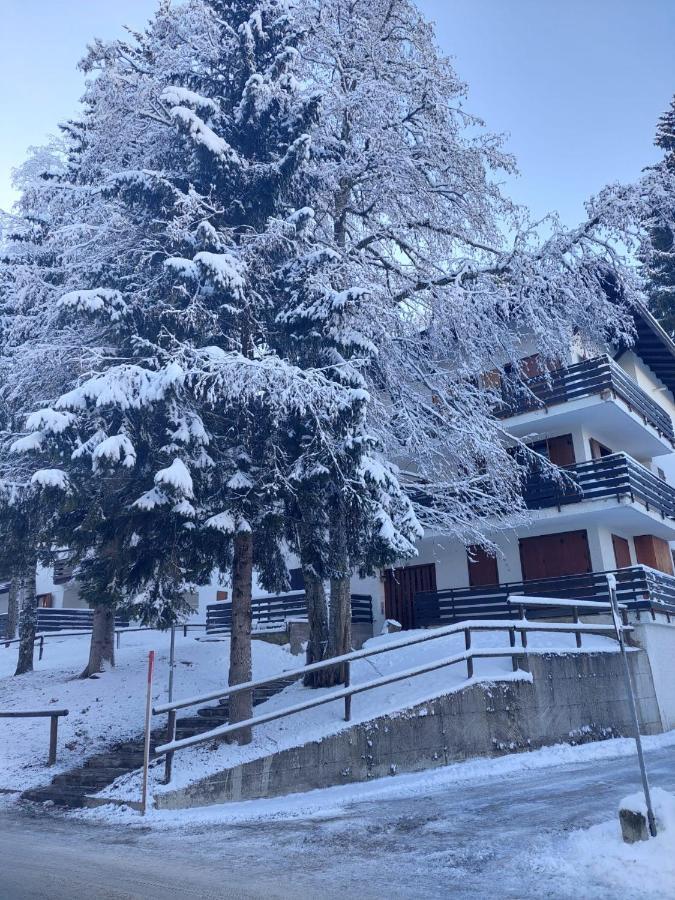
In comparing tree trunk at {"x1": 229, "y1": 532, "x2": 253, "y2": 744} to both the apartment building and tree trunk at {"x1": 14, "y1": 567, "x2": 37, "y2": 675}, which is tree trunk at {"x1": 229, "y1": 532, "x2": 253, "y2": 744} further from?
tree trunk at {"x1": 14, "y1": 567, "x2": 37, "y2": 675}

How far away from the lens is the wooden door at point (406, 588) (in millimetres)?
22609

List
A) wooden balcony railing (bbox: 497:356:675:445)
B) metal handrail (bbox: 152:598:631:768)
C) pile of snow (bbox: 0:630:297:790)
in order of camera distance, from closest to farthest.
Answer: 1. metal handrail (bbox: 152:598:631:768)
2. pile of snow (bbox: 0:630:297:790)
3. wooden balcony railing (bbox: 497:356:675:445)

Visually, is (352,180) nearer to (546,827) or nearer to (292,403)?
(292,403)

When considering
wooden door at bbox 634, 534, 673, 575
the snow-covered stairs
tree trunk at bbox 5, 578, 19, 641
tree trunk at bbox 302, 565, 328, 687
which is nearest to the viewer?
the snow-covered stairs

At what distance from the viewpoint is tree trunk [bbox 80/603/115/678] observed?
54.9 feet

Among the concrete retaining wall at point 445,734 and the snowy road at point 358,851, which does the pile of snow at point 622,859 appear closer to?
the snowy road at point 358,851

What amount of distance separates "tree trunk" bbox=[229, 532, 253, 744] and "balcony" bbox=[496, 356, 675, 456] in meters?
9.04

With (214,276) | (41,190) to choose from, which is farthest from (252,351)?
(41,190)

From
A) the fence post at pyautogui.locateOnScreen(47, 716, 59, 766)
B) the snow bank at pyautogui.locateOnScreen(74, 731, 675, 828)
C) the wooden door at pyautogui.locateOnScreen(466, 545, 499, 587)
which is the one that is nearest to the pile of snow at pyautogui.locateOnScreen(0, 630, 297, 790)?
the fence post at pyautogui.locateOnScreen(47, 716, 59, 766)

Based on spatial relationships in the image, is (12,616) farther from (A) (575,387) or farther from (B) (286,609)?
(A) (575,387)

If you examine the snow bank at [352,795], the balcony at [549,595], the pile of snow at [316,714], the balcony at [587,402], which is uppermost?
the balcony at [587,402]

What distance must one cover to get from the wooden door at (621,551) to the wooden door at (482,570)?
352cm

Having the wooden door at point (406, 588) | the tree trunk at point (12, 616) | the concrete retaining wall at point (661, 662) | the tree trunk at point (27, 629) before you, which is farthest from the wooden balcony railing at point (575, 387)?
the tree trunk at point (12, 616)

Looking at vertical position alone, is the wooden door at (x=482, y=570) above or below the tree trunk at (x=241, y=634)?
above
